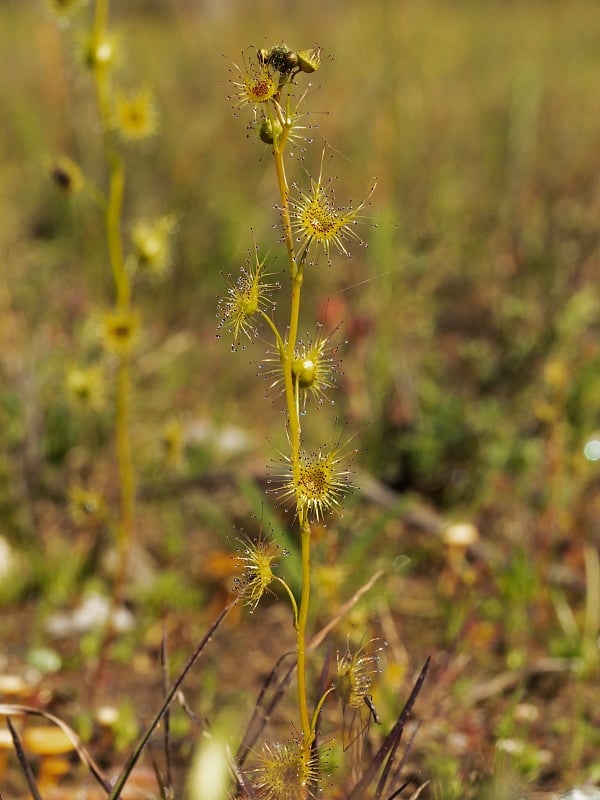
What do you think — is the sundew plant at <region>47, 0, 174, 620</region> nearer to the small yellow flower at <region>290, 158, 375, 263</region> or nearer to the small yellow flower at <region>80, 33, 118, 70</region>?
the small yellow flower at <region>80, 33, 118, 70</region>

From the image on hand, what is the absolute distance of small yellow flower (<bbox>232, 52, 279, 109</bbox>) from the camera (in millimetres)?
933

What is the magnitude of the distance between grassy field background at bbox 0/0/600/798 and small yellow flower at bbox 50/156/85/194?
4 centimetres

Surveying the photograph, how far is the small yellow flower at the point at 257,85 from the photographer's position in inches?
36.7

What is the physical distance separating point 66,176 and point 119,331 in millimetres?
366

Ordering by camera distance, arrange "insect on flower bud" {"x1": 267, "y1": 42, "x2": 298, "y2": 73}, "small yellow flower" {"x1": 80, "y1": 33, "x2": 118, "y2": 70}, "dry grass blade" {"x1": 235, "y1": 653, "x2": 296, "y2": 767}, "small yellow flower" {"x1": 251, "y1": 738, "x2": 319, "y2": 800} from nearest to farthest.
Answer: "insect on flower bud" {"x1": 267, "y1": 42, "x2": 298, "y2": 73} → "small yellow flower" {"x1": 251, "y1": 738, "x2": 319, "y2": 800} → "dry grass blade" {"x1": 235, "y1": 653, "x2": 296, "y2": 767} → "small yellow flower" {"x1": 80, "y1": 33, "x2": 118, "y2": 70}

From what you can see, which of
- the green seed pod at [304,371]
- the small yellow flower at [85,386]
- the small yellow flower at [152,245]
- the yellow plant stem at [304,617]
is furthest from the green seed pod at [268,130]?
the small yellow flower at [85,386]

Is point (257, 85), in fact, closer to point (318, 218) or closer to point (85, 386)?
point (318, 218)

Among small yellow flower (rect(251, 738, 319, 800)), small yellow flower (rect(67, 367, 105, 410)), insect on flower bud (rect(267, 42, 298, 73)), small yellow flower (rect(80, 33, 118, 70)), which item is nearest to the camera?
insect on flower bud (rect(267, 42, 298, 73))

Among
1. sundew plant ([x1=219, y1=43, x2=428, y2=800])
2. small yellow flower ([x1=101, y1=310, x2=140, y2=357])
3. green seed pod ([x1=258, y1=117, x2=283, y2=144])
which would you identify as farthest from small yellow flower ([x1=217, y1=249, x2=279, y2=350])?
small yellow flower ([x1=101, y1=310, x2=140, y2=357])

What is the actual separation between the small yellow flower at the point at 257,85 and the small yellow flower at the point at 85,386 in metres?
1.07

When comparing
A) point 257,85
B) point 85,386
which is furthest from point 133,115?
point 257,85

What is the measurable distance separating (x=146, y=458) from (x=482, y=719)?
4.57ft

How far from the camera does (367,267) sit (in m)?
3.70

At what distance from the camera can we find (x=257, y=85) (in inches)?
37.0
